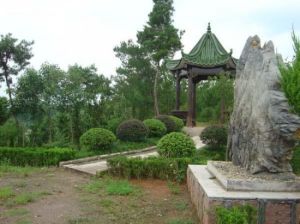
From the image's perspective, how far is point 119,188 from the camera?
9.19m

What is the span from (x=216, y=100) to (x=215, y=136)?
1180 cm

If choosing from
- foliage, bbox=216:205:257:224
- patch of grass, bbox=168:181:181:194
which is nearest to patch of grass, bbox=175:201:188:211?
patch of grass, bbox=168:181:181:194

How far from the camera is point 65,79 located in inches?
687

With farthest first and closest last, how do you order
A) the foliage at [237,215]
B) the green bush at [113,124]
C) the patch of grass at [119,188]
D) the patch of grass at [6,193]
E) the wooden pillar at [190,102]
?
the wooden pillar at [190,102]
the green bush at [113,124]
the patch of grass at [119,188]
the patch of grass at [6,193]
the foliage at [237,215]

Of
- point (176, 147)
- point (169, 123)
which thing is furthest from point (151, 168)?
point (169, 123)

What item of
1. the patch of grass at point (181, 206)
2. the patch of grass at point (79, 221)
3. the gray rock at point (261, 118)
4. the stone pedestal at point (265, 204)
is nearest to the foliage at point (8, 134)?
the patch of grass at point (181, 206)

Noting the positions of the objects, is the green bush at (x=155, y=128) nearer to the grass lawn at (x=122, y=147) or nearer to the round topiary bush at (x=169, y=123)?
the grass lawn at (x=122, y=147)

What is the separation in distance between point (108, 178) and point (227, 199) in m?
5.32

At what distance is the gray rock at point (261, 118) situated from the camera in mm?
6133

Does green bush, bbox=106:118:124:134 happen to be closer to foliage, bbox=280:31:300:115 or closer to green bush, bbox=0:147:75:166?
green bush, bbox=0:147:75:166

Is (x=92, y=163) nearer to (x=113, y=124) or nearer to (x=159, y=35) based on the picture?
(x=113, y=124)

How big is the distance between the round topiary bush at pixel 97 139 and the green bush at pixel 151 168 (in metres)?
3.48

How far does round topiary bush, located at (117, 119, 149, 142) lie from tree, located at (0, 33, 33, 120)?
522 cm

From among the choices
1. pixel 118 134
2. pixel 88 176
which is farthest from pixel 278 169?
pixel 118 134
